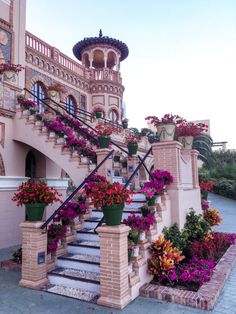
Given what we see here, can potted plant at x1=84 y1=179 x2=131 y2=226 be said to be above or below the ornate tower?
below

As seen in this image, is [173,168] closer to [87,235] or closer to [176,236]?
[176,236]

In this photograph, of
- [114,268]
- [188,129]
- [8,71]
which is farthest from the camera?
[8,71]

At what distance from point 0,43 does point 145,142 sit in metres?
10.3

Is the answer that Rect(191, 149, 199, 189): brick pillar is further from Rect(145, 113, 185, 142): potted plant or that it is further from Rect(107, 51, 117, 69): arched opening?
Rect(107, 51, 117, 69): arched opening

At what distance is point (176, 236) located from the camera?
21.1 feet

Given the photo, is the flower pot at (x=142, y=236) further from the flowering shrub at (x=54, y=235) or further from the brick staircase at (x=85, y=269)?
the flowering shrub at (x=54, y=235)

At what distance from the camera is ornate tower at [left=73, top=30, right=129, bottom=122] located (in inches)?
744

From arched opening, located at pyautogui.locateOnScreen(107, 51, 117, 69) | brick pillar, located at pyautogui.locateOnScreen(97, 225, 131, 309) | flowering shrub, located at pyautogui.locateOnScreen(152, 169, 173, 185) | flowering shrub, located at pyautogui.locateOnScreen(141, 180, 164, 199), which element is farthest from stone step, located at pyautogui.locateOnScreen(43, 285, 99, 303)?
arched opening, located at pyautogui.locateOnScreen(107, 51, 117, 69)

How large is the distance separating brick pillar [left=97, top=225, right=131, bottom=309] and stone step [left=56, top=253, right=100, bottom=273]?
0.83 m

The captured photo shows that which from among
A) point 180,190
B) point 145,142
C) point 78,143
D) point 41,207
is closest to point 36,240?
point 41,207

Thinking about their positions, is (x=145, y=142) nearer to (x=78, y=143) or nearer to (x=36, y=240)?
(x=78, y=143)

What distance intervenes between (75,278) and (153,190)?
241 cm

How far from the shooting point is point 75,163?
848 centimetres

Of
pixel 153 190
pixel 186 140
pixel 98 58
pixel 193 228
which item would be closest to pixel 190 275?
pixel 153 190
